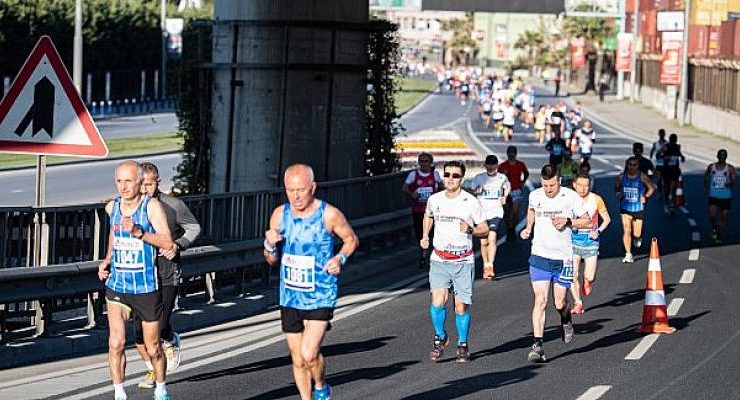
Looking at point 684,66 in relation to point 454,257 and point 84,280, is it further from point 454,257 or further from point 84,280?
point 84,280

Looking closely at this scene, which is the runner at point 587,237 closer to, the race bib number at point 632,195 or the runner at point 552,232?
the runner at point 552,232

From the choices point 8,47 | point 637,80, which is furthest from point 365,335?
point 637,80

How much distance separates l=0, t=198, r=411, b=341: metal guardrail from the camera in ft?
45.8

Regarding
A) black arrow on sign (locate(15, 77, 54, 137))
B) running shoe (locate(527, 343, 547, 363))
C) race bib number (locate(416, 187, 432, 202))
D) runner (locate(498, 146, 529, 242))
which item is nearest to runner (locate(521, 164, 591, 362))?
running shoe (locate(527, 343, 547, 363))

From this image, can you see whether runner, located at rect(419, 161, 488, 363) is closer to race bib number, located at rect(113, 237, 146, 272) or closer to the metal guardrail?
the metal guardrail

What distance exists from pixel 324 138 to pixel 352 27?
1.64 metres

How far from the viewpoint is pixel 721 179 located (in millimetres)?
27625

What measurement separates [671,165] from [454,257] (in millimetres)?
20758

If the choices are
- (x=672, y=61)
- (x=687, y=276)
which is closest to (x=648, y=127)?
(x=672, y=61)

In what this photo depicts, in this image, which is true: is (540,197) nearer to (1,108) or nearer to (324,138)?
(1,108)

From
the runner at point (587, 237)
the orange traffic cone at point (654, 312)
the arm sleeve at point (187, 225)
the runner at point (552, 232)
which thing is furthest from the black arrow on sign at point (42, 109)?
the runner at point (587, 237)

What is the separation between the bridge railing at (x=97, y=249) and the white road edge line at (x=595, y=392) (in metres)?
4.82

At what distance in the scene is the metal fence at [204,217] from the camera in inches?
571

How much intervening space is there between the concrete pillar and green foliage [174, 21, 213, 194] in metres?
0.43
